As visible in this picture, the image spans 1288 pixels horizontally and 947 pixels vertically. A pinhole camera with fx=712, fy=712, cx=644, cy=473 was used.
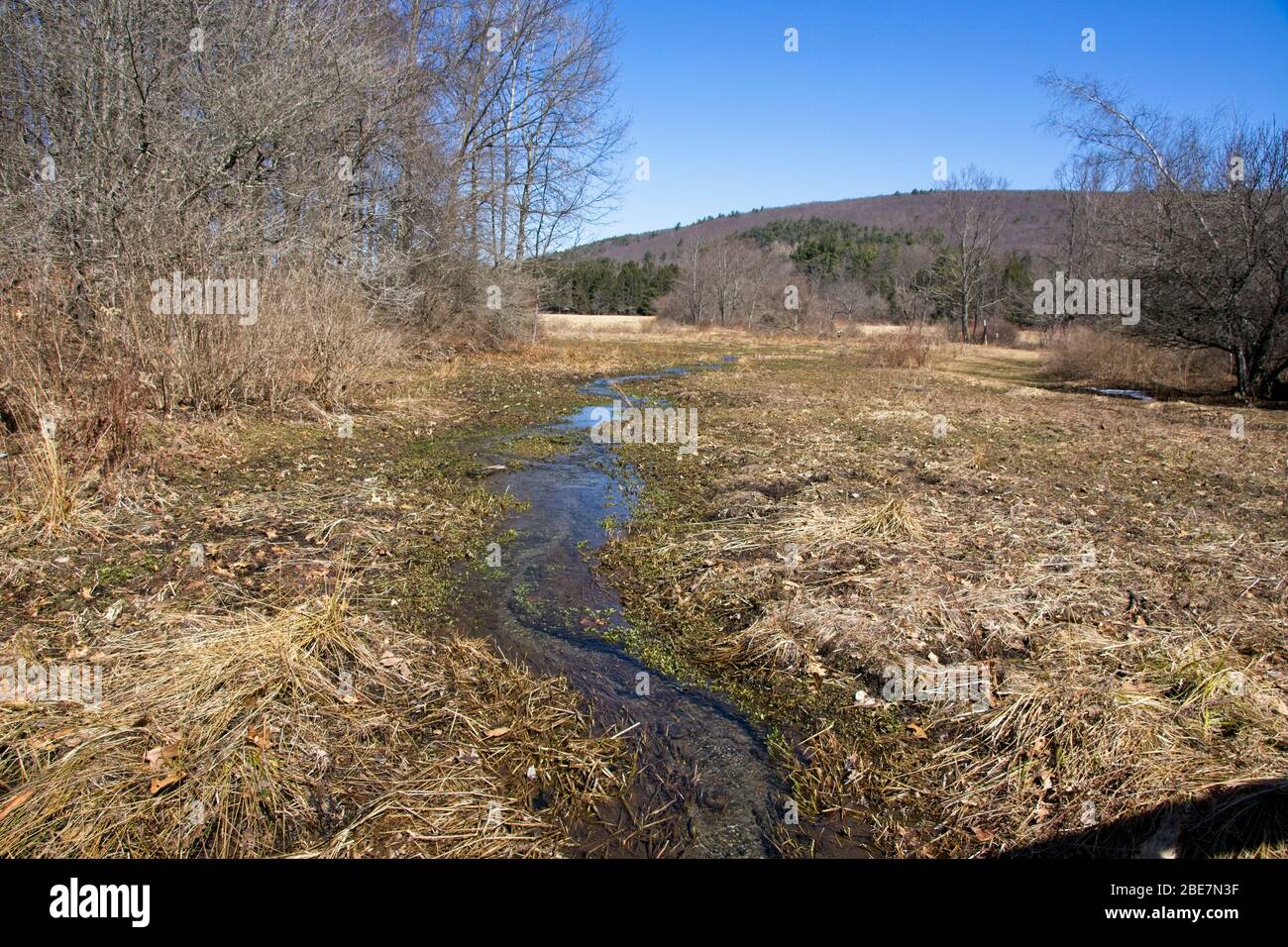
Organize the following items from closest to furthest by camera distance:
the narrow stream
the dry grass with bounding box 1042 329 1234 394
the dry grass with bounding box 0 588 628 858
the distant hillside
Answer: the dry grass with bounding box 0 588 628 858
the narrow stream
the dry grass with bounding box 1042 329 1234 394
the distant hillside

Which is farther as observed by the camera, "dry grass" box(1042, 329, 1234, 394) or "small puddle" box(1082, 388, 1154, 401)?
"dry grass" box(1042, 329, 1234, 394)

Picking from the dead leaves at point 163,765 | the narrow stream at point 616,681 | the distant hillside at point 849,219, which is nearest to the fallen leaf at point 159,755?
the dead leaves at point 163,765

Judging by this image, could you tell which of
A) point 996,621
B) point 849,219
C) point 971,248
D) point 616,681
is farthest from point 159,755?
point 849,219

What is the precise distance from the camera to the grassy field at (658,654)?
2973 mm

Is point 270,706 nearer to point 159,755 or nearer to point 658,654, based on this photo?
point 159,755

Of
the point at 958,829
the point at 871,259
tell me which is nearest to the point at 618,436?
the point at 958,829

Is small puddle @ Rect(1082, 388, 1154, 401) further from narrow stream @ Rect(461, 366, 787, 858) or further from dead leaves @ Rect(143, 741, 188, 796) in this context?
dead leaves @ Rect(143, 741, 188, 796)

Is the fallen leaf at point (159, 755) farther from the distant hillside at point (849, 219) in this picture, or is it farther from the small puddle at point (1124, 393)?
the distant hillside at point (849, 219)

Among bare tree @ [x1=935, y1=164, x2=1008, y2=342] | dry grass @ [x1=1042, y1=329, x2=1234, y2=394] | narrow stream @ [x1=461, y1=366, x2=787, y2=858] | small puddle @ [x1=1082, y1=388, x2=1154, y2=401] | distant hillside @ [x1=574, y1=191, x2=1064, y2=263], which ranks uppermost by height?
distant hillside @ [x1=574, y1=191, x2=1064, y2=263]

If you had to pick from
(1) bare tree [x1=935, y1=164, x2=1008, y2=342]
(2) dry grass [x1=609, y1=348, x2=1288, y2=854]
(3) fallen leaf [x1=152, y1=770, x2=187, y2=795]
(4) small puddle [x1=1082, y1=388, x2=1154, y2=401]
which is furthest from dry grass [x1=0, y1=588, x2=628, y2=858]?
(1) bare tree [x1=935, y1=164, x2=1008, y2=342]

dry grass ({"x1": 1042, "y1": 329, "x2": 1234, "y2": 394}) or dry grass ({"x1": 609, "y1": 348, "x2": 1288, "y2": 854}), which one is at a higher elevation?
dry grass ({"x1": 1042, "y1": 329, "x2": 1234, "y2": 394})

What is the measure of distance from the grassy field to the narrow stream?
0.57 ft

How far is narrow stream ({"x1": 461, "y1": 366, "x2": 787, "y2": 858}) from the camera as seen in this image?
10.3 ft

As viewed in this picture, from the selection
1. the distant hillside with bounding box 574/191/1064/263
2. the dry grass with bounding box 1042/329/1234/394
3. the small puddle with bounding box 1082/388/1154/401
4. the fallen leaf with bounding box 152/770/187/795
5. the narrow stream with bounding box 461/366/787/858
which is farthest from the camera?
the distant hillside with bounding box 574/191/1064/263
